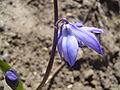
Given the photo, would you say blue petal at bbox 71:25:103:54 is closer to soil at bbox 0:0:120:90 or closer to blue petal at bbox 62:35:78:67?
blue petal at bbox 62:35:78:67

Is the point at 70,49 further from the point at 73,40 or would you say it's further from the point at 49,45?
the point at 49,45

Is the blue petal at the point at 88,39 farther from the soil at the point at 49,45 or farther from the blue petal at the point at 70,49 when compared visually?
the soil at the point at 49,45

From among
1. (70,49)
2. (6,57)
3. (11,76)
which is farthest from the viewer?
(6,57)

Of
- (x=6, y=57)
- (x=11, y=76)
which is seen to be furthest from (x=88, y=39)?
(x=6, y=57)

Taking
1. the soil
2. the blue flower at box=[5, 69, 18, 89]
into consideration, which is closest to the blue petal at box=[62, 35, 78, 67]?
A: the blue flower at box=[5, 69, 18, 89]

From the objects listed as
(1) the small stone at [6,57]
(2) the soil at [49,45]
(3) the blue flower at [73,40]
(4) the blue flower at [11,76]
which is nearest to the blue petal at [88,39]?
(3) the blue flower at [73,40]

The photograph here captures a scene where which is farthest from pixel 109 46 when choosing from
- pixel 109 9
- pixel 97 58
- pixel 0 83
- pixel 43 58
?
pixel 0 83
